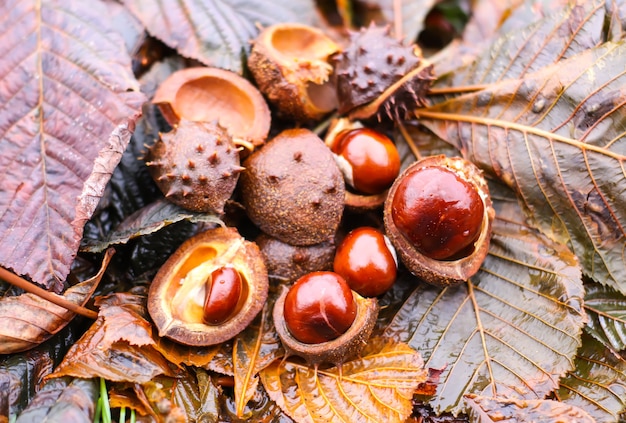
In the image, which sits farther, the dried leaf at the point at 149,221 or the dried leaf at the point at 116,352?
the dried leaf at the point at 149,221

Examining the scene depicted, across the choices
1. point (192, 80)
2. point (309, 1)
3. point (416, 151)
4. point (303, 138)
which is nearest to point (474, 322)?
point (416, 151)

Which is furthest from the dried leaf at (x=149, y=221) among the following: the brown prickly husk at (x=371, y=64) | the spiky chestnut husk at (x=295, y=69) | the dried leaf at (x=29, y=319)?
the brown prickly husk at (x=371, y=64)

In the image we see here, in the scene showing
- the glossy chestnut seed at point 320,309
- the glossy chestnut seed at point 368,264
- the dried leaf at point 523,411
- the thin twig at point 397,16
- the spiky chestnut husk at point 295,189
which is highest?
the thin twig at point 397,16

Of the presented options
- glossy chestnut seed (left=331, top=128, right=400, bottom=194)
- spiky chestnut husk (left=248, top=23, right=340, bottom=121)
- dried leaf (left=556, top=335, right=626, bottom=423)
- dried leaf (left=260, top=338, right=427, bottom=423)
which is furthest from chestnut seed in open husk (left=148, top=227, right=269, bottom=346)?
dried leaf (left=556, top=335, right=626, bottom=423)

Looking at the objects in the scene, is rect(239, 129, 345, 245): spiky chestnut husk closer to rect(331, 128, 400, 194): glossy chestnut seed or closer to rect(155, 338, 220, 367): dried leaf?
rect(331, 128, 400, 194): glossy chestnut seed

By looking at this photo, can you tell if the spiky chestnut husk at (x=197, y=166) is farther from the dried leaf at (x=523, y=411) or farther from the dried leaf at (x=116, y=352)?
the dried leaf at (x=523, y=411)

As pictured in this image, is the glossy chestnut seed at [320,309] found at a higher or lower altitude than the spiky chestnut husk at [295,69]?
lower

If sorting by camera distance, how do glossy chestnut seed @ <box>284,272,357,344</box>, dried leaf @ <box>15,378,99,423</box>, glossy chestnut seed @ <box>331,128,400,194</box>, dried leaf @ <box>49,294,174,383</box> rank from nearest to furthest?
dried leaf @ <box>15,378,99,423</box>
dried leaf @ <box>49,294,174,383</box>
glossy chestnut seed @ <box>284,272,357,344</box>
glossy chestnut seed @ <box>331,128,400,194</box>
